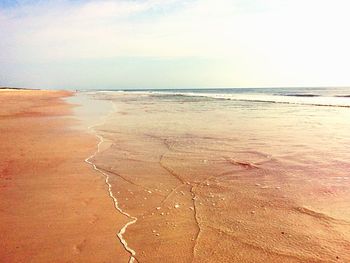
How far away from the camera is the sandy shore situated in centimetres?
341

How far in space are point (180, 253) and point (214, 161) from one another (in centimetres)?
383

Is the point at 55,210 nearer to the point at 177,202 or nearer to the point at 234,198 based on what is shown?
the point at 177,202

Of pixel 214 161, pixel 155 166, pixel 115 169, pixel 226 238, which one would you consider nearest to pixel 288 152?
pixel 214 161

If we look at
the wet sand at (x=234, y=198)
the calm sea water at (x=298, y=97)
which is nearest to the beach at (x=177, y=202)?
the wet sand at (x=234, y=198)

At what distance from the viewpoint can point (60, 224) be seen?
13.4ft

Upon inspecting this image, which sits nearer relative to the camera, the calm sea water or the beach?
the beach

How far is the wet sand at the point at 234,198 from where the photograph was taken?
137 inches

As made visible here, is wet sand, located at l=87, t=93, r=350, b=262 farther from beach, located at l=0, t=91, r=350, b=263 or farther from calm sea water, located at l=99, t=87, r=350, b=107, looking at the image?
calm sea water, located at l=99, t=87, r=350, b=107

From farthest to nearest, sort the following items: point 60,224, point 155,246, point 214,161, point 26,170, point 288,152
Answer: point 288,152, point 214,161, point 26,170, point 60,224, point 155,246

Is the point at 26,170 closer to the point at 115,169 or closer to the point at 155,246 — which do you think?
the point at 115,169

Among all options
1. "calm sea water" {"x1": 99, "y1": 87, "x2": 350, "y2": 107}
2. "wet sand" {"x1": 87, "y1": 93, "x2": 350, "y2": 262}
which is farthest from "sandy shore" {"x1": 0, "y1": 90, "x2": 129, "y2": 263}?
"calm sea water" {"x1": 99, "y1": 87, "x2": 350, "y2": 107}

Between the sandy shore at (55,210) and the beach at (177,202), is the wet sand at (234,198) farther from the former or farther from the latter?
the sandy shore at (55,210)

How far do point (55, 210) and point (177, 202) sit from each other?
1639 millimetres

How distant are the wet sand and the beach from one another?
0.01m
